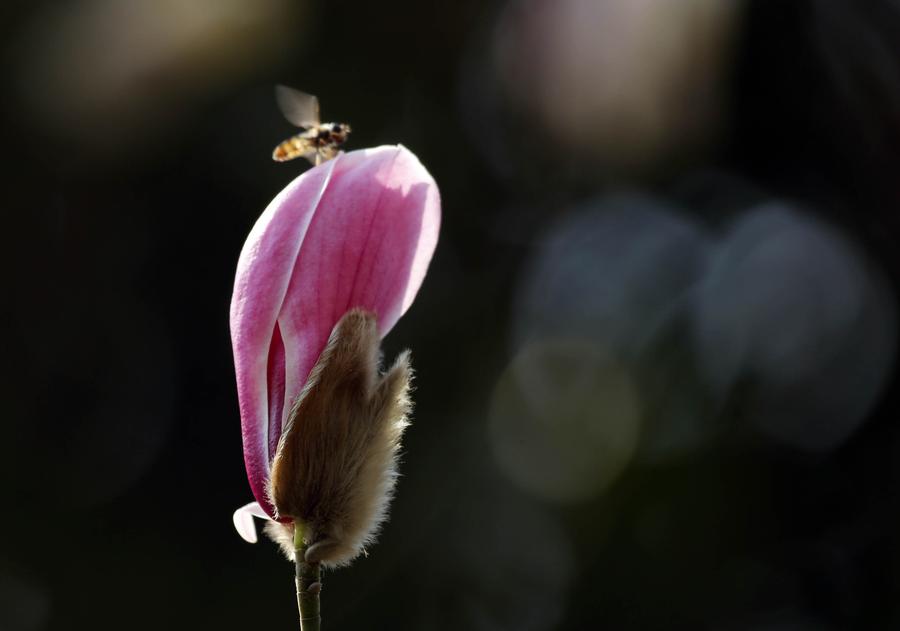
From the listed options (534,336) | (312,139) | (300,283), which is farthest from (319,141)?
(534,336)

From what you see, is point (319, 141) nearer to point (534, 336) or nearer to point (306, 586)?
point (306, 586)

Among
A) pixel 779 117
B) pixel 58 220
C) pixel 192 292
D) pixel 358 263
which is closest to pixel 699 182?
pixel 779 117

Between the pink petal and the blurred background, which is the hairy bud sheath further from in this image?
the blurred background

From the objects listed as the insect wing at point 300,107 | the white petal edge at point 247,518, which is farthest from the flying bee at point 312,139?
the white petal edge at point 247,518

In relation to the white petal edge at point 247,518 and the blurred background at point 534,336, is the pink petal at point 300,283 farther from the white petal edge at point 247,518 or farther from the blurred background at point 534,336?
the blurred background at point 534,336

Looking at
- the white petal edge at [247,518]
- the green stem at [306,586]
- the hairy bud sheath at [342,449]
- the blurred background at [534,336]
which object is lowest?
the blurred background at [534,336]

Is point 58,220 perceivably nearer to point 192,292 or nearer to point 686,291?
point 192,292
